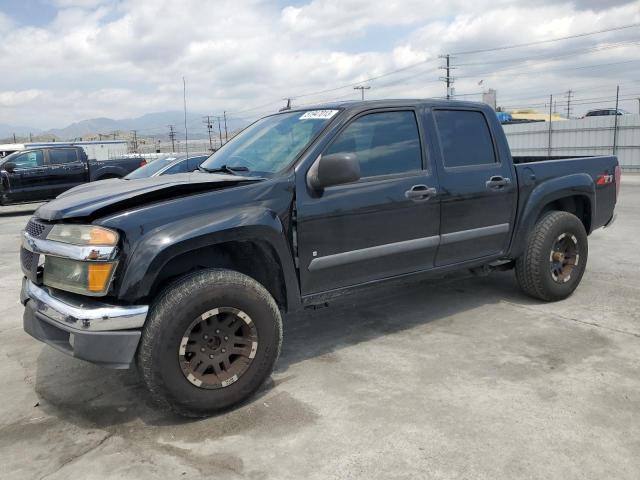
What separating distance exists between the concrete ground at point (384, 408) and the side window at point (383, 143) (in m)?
1.36

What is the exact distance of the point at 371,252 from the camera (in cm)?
372

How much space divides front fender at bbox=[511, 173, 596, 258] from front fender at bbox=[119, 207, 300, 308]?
2286 mm

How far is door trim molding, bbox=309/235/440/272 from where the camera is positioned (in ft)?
11.5

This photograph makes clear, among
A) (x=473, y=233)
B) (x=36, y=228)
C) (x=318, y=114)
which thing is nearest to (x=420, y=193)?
(x=473, y=233)

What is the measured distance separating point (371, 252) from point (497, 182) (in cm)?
140

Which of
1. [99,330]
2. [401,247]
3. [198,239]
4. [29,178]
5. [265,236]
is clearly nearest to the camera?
[99,330]

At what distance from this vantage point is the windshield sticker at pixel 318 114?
377 centimetres

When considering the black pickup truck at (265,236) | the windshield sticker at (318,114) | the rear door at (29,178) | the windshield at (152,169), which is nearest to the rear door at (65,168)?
the rear door at (29,178)

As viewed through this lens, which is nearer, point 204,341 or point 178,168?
point 204,341

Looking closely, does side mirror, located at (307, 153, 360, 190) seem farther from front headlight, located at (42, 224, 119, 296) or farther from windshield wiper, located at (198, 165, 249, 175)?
front headlight, located at (42, 224, 119, 296)

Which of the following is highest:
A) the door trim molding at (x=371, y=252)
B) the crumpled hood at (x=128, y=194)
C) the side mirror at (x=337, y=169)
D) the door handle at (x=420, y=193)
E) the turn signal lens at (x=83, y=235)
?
the side mirror at (x=337, y=169)

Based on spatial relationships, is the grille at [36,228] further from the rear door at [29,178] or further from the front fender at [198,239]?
the rear door at [29,178]

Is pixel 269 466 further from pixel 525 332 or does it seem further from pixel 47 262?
pixel 525 332

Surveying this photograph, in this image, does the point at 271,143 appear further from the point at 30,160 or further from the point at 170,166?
the point at 30,160
